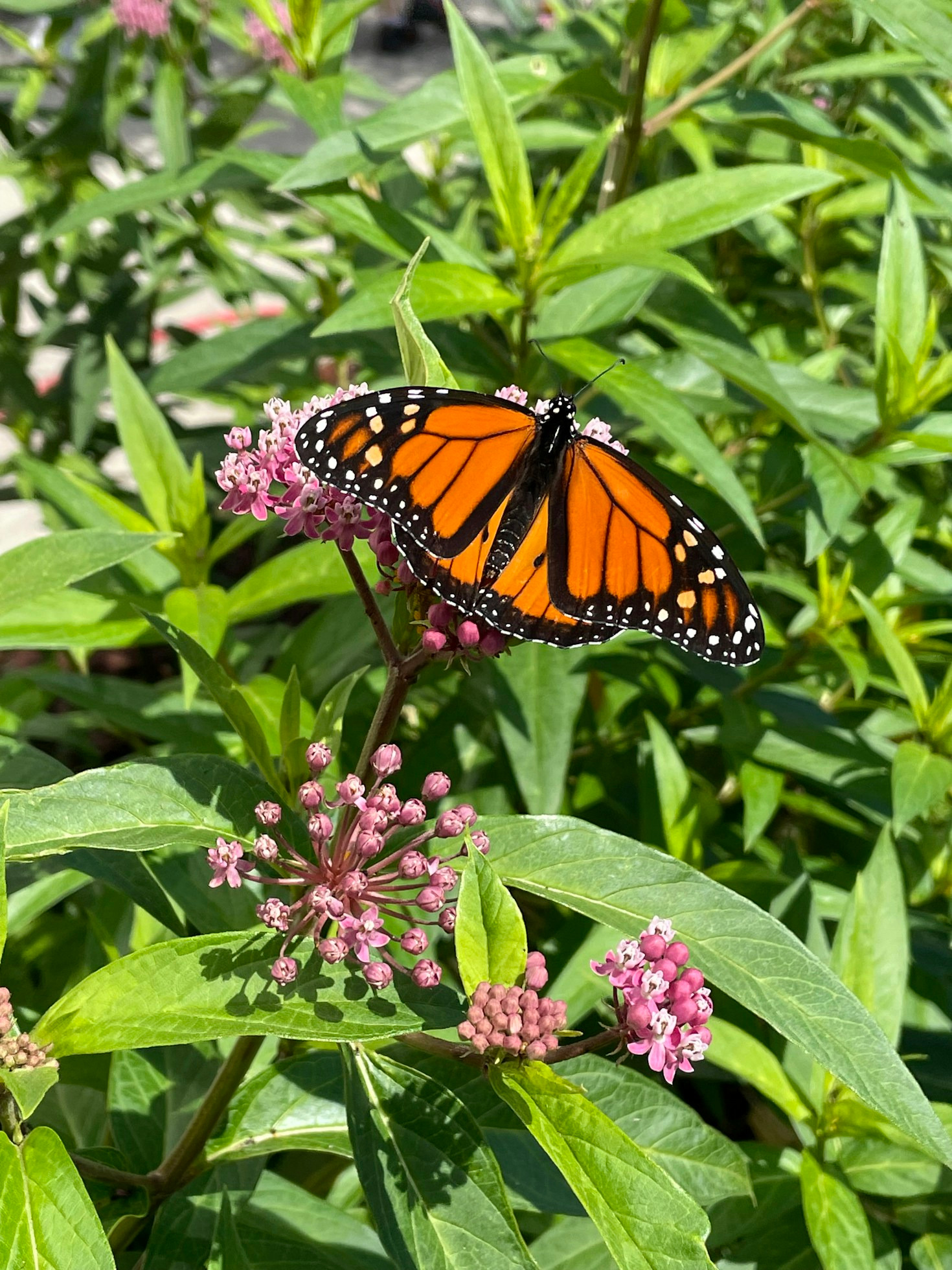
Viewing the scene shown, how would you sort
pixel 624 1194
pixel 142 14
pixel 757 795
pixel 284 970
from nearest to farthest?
pixel 624 1194 < pixel 284 970 < pixel 757 795 < pixel 142 14

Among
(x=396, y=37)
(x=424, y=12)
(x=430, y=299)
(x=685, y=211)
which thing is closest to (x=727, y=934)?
(x=430, y=299)

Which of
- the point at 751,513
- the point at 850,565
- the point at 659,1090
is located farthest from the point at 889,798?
the point at 659,1090

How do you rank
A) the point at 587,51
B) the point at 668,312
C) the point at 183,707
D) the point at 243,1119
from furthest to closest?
the point at 587,51, the point at 668,312, the point at 183,707, the point at 243,1119

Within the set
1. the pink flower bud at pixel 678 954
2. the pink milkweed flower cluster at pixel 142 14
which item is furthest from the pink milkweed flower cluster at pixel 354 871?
the pink milkweed flower cluster at pixel 142 14

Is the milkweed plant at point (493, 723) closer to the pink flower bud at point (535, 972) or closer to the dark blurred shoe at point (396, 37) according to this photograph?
the pink flower bud at point (535, 972)

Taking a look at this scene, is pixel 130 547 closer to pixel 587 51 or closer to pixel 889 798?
pixel 889 798

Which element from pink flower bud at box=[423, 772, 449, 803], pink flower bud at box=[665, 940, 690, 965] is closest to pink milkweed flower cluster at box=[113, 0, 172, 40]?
pink flower bud at box=[423, 772, 449, 803]

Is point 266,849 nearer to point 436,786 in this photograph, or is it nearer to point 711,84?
point 436,786
